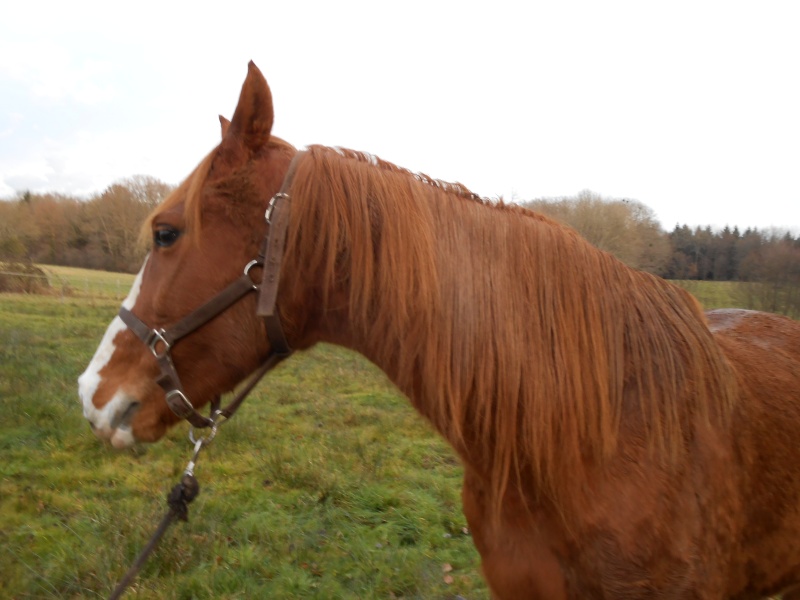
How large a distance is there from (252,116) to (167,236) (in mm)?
485

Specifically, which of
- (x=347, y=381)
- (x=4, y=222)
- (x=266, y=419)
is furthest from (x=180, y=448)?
(x=4, y=222)

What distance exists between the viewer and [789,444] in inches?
81.9

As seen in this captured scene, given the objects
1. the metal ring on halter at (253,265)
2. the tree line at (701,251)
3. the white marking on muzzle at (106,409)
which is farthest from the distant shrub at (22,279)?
the metal ring on halter at (253,265)

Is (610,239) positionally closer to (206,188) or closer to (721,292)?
(721,292)

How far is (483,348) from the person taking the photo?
1595mm

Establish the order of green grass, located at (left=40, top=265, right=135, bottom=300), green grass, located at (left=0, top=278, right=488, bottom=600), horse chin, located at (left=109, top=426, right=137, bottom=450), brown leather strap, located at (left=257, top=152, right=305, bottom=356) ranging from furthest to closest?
green grass, located at (left=40, top=265, right=135, bottom=300) < green grass, located at (left=0, top=278, right=488, bottom=600) < horse chin, located at (left=109, top=426, right=137, bottom=450) < brown leather strap, located at (left=257, top=152, right=305, bottom=356)

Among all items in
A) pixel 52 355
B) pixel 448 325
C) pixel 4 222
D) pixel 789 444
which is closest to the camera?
pixel 448 325

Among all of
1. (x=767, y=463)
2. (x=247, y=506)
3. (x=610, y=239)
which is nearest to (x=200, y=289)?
(x=767, y=463)

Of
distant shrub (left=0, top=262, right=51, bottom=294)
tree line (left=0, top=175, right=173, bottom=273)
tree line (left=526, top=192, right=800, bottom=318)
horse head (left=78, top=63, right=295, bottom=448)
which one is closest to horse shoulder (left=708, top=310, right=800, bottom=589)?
horse head (left=78, top=63, right=295, bottom=448)

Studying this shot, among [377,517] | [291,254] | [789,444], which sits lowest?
[377,517]

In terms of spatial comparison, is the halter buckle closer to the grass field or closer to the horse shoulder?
the grass field

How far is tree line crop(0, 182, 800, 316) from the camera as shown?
11.4 m

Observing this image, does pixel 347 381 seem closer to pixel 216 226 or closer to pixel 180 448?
pixel 180 448

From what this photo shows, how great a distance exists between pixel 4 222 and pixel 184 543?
32199 millimetres
